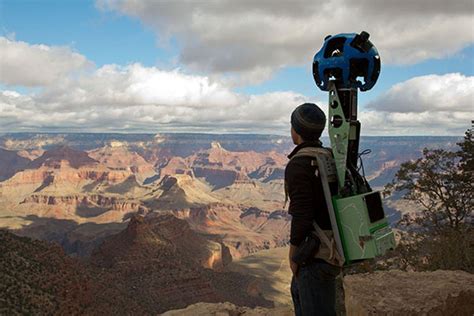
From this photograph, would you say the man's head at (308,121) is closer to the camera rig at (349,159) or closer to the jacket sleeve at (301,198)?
the camera rig at (349,159)

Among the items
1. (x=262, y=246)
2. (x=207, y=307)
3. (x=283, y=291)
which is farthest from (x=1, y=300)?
(x=262, y=246)

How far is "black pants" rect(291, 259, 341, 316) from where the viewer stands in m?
3.99

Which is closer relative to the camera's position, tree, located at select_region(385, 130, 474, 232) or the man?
the man

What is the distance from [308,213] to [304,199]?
135 mm

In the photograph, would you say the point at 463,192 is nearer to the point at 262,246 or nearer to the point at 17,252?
the point at 17,252

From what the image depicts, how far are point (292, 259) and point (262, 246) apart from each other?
6119 inches

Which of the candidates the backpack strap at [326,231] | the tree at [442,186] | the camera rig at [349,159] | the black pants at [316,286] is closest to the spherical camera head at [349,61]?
the camera rig at [349,159]

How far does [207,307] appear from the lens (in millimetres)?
13281

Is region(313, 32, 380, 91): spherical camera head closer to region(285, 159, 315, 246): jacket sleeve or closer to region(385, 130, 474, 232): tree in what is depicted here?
region(285, 159, 315, 246): jacket sleeve

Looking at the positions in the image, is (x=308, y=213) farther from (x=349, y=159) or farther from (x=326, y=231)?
(x=349, y=159)

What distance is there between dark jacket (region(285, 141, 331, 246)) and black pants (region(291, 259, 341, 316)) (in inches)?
12.1

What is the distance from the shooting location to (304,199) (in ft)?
12.5

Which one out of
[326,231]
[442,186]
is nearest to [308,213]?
[326,231]

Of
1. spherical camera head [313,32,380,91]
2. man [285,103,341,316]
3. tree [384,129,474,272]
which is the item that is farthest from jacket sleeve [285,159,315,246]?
tree [384,129,474,272]
